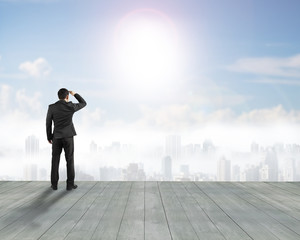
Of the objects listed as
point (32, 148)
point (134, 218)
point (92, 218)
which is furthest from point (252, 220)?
point (32, 148)

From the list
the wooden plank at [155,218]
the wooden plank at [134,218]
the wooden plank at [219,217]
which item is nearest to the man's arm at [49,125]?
the wooden plank at [134,218]

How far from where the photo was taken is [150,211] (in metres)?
2.89

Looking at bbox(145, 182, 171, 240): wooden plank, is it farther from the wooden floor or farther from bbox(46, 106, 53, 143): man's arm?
bbox(46, 106, 53, 143): man's arm

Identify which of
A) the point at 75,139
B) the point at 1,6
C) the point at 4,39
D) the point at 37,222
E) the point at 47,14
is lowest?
the point at 37,222

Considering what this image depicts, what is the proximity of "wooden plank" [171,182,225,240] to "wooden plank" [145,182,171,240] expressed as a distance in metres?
0.21

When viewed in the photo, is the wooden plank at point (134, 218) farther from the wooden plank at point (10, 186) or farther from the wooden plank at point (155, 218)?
the wooden plank at point (10, 186)

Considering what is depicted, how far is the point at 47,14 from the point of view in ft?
32.6

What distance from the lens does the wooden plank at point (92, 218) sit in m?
2.22

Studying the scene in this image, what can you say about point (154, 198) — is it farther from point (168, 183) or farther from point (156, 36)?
point (156, 36)

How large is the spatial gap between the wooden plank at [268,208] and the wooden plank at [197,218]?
0.54 m

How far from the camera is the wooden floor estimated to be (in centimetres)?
229

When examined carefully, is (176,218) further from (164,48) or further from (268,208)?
(164,48)

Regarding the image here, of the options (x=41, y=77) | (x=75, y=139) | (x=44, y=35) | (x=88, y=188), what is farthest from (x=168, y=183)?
(x=41, y=77)

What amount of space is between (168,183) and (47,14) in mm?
7458
